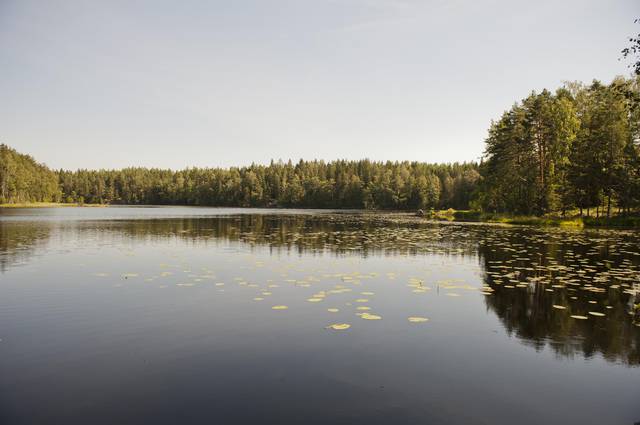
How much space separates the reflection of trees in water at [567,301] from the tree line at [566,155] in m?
24.7

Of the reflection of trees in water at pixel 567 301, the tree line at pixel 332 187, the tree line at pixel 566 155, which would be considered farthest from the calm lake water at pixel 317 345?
the tree line at pixel 332 187

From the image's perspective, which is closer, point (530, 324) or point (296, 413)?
point (296, 413)

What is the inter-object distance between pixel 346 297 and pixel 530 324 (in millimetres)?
5092

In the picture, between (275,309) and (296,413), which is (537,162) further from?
(296,413)

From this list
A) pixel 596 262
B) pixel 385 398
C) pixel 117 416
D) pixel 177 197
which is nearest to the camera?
pixel 117 416

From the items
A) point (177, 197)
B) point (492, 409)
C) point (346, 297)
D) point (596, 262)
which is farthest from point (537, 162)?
point (177, 197)

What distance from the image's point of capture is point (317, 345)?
336 inches

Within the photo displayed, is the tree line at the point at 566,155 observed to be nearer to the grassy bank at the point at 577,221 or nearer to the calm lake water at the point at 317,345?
the grassy bank at the point at 577,221

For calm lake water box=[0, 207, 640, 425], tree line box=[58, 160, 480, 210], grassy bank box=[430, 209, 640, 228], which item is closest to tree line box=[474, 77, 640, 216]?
grassy bank box=[430, 209, 640, 228]

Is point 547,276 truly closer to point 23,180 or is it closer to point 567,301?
point 567,301

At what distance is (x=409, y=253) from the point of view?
75.8 feet

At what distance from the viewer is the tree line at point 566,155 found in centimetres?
4169

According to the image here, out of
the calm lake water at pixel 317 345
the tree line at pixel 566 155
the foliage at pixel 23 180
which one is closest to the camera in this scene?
the calm lake water at pixel 317 345

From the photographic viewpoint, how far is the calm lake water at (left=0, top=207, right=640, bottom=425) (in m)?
6.02
